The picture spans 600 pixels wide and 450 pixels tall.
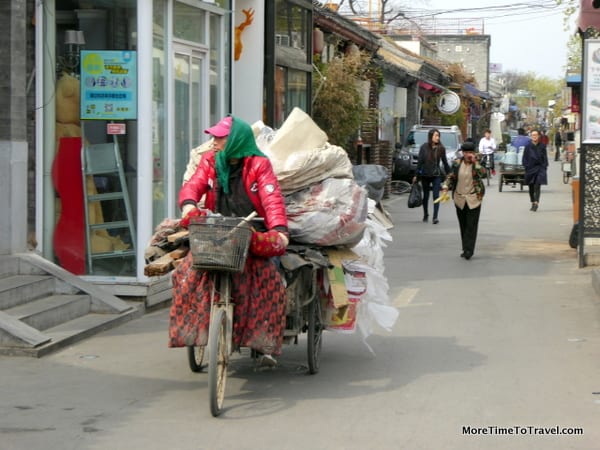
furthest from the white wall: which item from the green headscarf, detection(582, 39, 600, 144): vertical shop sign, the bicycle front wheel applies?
the bicycle front wheel

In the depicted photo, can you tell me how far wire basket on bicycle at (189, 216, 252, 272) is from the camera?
6957 mm

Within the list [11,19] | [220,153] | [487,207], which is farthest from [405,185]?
[220,153]

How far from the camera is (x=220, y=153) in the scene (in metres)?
7.79

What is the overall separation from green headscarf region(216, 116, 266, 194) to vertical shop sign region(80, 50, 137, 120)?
391cm

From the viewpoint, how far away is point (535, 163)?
81.9 ft

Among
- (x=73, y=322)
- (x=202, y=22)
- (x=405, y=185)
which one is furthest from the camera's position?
(x=405, y=185)

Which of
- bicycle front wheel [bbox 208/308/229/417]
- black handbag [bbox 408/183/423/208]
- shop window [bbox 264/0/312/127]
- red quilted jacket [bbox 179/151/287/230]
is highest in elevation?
shop window [bbox 264/0/312/127]

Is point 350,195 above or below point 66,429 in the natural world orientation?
above

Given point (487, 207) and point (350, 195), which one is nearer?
point (350, 195)

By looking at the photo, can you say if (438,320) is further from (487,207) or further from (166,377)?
(487,207)

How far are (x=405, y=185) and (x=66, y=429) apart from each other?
27.5 m

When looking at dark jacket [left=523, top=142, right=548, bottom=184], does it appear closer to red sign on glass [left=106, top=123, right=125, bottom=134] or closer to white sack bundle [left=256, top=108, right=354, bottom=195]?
red sign on glass [left=106, top=123, right=125, bottom=134]

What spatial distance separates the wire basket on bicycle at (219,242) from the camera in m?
6.96

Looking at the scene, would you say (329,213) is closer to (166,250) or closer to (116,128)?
(166,250)
